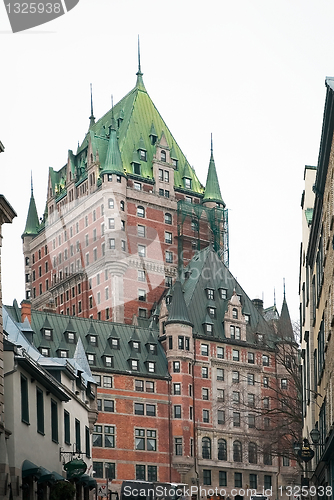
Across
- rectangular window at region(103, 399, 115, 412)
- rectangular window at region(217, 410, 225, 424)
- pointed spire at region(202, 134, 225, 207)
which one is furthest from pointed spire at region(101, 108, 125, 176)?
rectangular window at region(103, 399, 115, 412)

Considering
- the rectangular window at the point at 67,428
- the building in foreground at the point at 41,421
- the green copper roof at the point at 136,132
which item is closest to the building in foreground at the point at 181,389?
the green copper roof at the point at 136,132

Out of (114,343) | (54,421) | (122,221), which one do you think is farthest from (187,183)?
(54,421)

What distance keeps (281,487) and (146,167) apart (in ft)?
150

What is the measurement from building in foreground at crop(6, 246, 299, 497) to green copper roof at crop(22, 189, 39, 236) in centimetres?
3217

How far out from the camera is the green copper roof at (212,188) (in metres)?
131

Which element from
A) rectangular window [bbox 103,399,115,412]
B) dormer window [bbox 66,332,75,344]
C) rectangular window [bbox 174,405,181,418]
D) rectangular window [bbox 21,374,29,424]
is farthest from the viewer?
dormer window [bbox 66,332,75,344]

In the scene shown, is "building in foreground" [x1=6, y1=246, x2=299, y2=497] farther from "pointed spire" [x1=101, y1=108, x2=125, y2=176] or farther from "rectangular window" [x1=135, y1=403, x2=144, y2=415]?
"pointed spire" [x1=101, y1=108, x2=125, y2=176]

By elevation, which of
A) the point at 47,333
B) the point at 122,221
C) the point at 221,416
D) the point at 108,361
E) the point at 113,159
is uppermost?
the point at 113,159

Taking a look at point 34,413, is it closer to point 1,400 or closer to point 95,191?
point 1,400

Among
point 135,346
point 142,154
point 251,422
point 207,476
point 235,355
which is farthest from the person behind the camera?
point 142,154

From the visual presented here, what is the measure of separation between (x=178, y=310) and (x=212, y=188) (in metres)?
30.8

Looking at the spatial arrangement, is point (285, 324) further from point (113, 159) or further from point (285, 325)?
point (113, 159)

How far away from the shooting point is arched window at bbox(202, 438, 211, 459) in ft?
335

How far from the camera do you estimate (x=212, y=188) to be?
132625 mm
